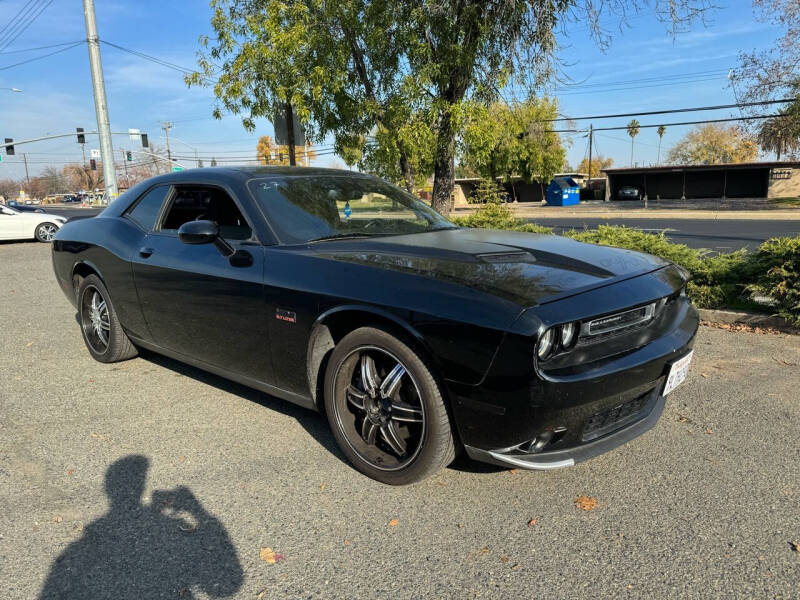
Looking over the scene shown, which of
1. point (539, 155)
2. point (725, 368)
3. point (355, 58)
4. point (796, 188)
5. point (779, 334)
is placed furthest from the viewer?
point (539, 155)

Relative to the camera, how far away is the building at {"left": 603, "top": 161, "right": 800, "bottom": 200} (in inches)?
1551

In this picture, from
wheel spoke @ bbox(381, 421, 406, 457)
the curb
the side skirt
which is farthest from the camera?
the curb

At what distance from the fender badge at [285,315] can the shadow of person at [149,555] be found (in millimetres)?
983

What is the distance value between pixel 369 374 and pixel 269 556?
0.93 m

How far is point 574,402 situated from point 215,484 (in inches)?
71.4

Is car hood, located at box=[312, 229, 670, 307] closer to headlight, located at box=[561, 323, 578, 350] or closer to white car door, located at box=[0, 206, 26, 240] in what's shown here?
headlight, located at box=[561, 323, 578, 350]

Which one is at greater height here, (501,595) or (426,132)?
(426,132)

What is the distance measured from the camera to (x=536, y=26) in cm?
845

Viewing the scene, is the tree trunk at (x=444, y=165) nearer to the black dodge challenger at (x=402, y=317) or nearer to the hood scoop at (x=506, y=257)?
A: the black dodge challenger at (x=402, y=317)

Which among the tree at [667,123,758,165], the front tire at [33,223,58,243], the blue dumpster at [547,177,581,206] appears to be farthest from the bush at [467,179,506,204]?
the tree at [667,123,758,165]

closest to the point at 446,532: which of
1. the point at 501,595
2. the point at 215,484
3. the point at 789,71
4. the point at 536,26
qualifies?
the point at 501,595

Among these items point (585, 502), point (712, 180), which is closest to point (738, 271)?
point (585, 502)

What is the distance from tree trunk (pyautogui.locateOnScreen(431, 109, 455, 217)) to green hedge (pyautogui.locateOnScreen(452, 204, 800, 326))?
287 centimetres

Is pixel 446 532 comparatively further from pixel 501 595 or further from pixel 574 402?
pixel 574 402
